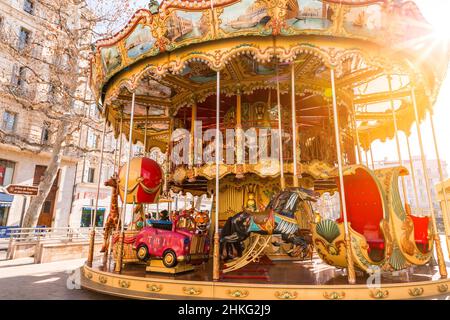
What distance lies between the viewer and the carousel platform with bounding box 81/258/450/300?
5379 millimetres

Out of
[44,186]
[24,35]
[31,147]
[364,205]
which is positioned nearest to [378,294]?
[364,205]

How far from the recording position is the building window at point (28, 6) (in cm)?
2515

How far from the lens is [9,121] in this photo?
904 inches

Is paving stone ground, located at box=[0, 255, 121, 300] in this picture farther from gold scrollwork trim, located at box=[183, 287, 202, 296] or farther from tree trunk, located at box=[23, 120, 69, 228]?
tree trunk, located at box=[23, 120, 69, 228]

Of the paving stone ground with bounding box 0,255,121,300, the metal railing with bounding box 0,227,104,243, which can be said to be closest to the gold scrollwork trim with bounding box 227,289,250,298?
the paving stone ground with bounding box 0,255,121,300

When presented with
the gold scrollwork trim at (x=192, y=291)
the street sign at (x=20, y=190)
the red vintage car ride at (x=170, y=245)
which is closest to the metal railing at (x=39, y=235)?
the street sign at (x=20, y=190)

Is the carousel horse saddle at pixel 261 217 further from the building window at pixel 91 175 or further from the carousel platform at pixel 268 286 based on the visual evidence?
the building window at pixel 91 175

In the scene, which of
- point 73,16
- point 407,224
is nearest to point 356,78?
point 407,224

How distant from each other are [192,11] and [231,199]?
20.0ft

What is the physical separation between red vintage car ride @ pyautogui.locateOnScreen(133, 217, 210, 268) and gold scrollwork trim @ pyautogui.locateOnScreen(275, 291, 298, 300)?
7.89 ft

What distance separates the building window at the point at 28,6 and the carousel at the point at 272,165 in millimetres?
22127

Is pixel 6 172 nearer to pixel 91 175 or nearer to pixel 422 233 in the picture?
pixel 91 175

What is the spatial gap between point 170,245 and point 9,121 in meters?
23.2
